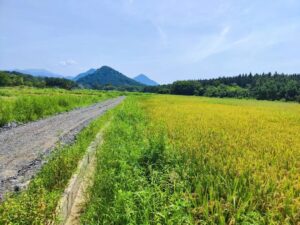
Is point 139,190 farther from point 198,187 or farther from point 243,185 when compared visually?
point 243,185

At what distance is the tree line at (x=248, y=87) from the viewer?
8956 centimetres

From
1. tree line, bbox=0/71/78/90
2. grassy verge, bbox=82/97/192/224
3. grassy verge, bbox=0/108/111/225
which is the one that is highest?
grassy verge, bbox=82/97/192/224

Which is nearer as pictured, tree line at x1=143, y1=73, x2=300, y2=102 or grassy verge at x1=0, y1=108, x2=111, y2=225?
grassy verge at x1=0, y1=108, x2=111, y2=225

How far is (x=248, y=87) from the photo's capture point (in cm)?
12988

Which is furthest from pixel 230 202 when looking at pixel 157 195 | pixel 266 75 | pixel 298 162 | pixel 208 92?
pixel 266 75

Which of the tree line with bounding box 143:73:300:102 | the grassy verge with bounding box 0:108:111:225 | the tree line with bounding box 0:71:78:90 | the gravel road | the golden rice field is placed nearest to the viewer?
the golden rice field

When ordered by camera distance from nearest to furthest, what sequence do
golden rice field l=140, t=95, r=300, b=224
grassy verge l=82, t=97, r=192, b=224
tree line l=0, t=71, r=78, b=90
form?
golden rice field l=140, t=95, r=300, b=224
grassy verge l=82, t=97, r=192, b=224
tree line l=0, t=71, r=78, b=90

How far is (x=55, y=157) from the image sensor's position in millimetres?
9438

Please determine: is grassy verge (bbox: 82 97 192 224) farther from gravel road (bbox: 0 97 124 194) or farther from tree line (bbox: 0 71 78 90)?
tree line (bbox: 0 71 78 90)

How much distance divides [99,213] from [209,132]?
6546 mm

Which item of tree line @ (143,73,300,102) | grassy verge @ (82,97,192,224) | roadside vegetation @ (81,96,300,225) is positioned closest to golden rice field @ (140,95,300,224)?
roadside vegetation @ (81,96,300,225)

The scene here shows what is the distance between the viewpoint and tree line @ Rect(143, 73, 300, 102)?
294 ft

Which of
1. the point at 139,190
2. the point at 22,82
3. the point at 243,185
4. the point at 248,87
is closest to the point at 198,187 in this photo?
the point at 243,185

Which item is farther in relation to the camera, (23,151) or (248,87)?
(248,87)
